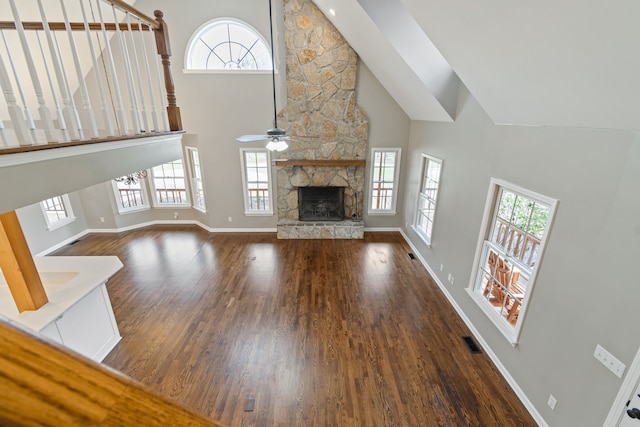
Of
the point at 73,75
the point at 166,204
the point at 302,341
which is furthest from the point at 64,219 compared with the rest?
the point at 302,341

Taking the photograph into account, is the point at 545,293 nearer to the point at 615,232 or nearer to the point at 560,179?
the point at 615,232

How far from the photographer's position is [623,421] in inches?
77.2

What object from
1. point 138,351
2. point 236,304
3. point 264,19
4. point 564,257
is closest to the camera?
point 564,257

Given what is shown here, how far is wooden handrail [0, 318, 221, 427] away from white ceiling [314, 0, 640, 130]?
7.76ft

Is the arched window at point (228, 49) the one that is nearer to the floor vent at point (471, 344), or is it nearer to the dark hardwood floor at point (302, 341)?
the dark hardwood floor at point (302, 341)

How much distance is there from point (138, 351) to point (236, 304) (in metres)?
1.30

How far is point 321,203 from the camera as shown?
6695 mm

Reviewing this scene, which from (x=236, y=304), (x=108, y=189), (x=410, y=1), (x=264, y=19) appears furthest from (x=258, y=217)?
(x=410, y=1)

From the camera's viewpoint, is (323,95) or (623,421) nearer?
(623,421)

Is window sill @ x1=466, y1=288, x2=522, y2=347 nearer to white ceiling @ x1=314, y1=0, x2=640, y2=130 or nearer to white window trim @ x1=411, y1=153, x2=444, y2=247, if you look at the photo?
white window trim @ x1=411, y1=153, x2=444, y2=247

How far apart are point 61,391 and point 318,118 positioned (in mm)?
6143

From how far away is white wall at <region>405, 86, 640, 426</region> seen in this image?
6.47ft

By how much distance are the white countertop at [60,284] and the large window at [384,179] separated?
5071 mm

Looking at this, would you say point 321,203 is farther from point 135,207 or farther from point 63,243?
point 63,243
